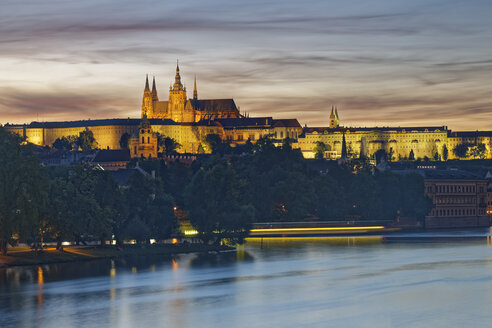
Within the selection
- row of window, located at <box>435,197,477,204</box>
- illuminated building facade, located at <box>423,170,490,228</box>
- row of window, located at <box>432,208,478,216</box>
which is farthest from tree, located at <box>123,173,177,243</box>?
row of window, located at <box>435,197,477,204</box>

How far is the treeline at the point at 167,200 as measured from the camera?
81625 mm

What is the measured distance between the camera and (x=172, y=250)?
99.6m

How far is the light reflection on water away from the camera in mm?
60562

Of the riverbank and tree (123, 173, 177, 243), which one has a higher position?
tree (123, 173, 177, 243)

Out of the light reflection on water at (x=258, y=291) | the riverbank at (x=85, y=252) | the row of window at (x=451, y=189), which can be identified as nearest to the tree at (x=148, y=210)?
the riverbank at (x=85, y=252)

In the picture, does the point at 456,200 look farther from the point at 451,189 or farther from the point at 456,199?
the point at 451,189

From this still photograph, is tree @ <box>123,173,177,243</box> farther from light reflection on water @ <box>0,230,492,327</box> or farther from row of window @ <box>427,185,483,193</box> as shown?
row of window @ <box>427,185,483,193</box>

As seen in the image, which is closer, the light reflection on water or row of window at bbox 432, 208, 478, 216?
the light reflection on water

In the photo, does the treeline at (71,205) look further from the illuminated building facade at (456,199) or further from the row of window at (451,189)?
the row of window at (451,189)

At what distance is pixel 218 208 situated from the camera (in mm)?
101438

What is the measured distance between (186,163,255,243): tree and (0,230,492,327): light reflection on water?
268cm

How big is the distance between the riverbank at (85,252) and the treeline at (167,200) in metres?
1.13

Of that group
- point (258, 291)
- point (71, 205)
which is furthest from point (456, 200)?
point (258, 291)

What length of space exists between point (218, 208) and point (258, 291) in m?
28.9
